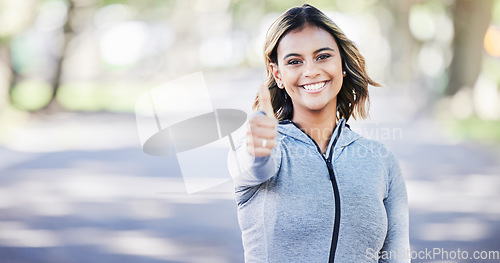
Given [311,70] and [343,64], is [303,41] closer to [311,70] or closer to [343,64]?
[311,70]

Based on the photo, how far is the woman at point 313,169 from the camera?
198 centimetres

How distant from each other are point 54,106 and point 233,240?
1465cm

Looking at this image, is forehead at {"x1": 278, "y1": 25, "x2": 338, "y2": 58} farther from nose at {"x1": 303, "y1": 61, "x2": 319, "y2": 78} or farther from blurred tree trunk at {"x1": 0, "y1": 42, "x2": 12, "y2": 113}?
blurred tree trunk at {"x1": 0, "y1": 42, "x2": 12, "y2": 113}

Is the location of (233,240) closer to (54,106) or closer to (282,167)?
(282,167)

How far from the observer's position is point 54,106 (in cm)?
2008

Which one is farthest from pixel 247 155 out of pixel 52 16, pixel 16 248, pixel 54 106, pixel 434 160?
pixel 52 16

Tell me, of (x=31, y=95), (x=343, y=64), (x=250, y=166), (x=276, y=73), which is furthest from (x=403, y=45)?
(x=250, y=166)

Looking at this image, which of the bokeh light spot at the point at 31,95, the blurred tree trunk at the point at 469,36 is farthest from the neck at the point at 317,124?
the bokeh light spot at the point at 31,95

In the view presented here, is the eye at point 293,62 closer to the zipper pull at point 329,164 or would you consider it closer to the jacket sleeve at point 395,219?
the zipper pull at point 329,164

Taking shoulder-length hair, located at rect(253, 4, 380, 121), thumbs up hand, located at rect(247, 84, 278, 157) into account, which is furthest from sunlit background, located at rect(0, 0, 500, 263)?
thumbs up hand, located at rect(247, 84, 278, 157)

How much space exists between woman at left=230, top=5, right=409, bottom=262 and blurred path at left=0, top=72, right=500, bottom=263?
6.90 feet

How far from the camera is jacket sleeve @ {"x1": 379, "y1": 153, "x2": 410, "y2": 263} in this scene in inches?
87.0

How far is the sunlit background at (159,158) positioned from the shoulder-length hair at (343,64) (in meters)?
0.27

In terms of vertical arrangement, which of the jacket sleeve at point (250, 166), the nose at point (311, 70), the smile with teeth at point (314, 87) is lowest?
the jacket sleeve at point (250, 166)
